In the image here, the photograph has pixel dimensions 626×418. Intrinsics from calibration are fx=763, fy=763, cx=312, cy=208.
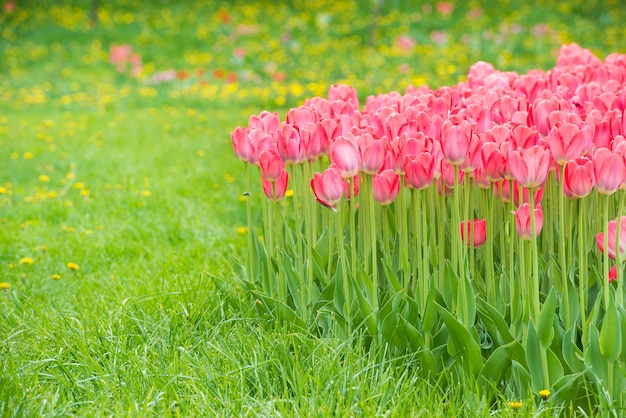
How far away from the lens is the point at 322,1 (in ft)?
44.4

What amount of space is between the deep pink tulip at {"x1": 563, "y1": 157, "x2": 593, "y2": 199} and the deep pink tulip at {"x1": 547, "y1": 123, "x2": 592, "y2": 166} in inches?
1.0

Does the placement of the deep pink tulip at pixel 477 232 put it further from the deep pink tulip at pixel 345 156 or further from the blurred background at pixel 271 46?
the blurred background at pixel 271 46

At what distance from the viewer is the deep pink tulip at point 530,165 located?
6.50 ft

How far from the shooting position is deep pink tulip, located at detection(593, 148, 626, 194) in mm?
1970

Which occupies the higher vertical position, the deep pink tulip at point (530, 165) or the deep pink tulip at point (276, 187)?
the deep pink tulip at point (530, 165)

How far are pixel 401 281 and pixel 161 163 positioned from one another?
3.67 metres

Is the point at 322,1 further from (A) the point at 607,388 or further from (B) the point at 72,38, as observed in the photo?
(A) the point at 607,388

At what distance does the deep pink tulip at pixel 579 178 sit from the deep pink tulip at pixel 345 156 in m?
0.58

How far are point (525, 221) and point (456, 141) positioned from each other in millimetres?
286

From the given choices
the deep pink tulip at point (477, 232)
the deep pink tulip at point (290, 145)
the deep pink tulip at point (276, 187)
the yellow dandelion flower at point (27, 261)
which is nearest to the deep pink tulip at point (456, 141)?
the deep pink tulip at point (477, 232)

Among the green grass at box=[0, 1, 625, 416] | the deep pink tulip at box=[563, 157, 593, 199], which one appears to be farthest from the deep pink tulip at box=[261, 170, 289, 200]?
the deep pink tulip at box=[563, 157, 593, 199]

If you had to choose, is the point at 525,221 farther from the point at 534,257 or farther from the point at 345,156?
the point at 345,156

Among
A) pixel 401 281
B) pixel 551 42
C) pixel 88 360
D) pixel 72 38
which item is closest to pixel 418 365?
pixel 401 281

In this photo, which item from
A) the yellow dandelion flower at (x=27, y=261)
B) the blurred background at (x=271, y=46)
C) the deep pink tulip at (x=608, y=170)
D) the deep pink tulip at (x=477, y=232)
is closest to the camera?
the deep pink tulip at (x=608, y=170)
